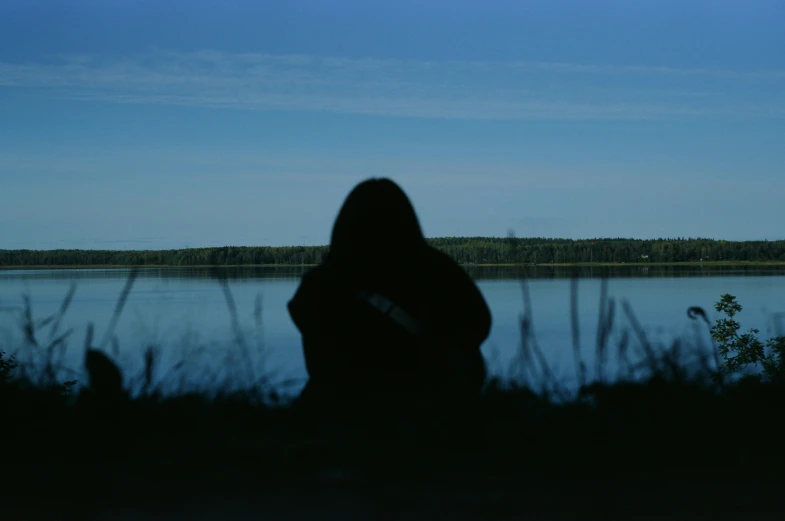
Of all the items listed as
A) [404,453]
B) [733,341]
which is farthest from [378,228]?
[733,341]

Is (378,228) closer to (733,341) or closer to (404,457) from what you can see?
(404,457)

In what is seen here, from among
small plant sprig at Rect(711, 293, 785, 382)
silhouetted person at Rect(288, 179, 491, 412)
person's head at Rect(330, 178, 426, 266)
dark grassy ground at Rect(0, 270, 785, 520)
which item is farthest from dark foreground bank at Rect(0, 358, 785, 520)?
small plant sprig at Rect(711, 293, 785, 382)

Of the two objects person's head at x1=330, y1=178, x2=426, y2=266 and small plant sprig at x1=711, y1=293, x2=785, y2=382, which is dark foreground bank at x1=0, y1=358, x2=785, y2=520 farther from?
small plant sprig at x1=711, y1=293, x2=785, y2=382

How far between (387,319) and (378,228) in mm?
487

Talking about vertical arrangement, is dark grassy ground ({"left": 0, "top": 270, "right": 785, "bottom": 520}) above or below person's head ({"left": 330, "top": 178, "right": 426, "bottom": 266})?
below

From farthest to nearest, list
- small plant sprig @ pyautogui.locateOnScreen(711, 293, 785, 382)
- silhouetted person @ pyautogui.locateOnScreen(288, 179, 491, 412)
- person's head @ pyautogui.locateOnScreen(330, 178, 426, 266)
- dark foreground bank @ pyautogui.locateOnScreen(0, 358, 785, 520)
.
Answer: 1. small plant sprig @ pyautogui.locateOnScreen(711, 293, 785, 382)
2. person's head @ pyautogui.locateOnScreen(330, 178, 426, 266)
3. silhouetted person @ pyautogui.locateOnScreen(288, 179, 491, 412)
4. dark foreground bank @ pyautogui.locateOnScreen(0, 358, 785, 520)

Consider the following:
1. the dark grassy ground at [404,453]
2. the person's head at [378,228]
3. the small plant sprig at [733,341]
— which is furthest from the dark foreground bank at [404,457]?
the small plant sprig at [733,341]

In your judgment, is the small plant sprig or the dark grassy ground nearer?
the dark grassy ground

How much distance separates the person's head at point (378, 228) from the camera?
12.9 ft

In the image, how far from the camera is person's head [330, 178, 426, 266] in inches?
155

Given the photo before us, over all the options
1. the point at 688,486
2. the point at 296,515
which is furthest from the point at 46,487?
the point at 688,486

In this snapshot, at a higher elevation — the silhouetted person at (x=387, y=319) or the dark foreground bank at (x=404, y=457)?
the silhouetted person at (x=387, y=319)

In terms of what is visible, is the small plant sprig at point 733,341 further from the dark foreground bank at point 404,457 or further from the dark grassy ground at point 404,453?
the dark foreground bank at point 404,457

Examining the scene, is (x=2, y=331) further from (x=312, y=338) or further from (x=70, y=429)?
(x=312, y=338)
